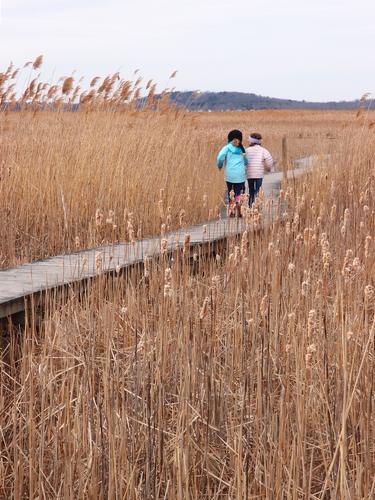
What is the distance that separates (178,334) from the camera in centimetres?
310

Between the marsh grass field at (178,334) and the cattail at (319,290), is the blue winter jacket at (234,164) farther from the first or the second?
the cattail at (319,290)

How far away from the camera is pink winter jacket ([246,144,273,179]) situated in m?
9.07

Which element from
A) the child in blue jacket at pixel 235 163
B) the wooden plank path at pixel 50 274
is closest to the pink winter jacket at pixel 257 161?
the child in blue jacket at pixel 235 163

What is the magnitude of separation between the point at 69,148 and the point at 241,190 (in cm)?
218

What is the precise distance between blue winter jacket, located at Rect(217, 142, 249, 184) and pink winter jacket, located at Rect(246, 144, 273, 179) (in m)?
0.37

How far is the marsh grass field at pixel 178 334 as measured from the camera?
231cm

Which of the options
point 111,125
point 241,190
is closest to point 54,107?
point 111,125

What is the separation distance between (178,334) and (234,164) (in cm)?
567

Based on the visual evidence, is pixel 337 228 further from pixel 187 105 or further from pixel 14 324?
pixel 187 105

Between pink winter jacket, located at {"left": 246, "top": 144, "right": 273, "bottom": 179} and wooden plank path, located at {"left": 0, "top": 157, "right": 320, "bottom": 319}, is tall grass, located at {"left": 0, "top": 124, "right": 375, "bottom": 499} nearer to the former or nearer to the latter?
wooden plank path, located at {"left": 0, "top": 157, "right": 320, "bottom": 319}

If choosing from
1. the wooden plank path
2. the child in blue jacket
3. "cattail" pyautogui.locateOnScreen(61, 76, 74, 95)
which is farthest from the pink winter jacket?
the wooden plank path

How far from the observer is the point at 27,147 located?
734 cm

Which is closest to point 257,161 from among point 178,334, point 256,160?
point 256,160

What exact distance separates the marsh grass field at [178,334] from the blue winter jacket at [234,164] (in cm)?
32
